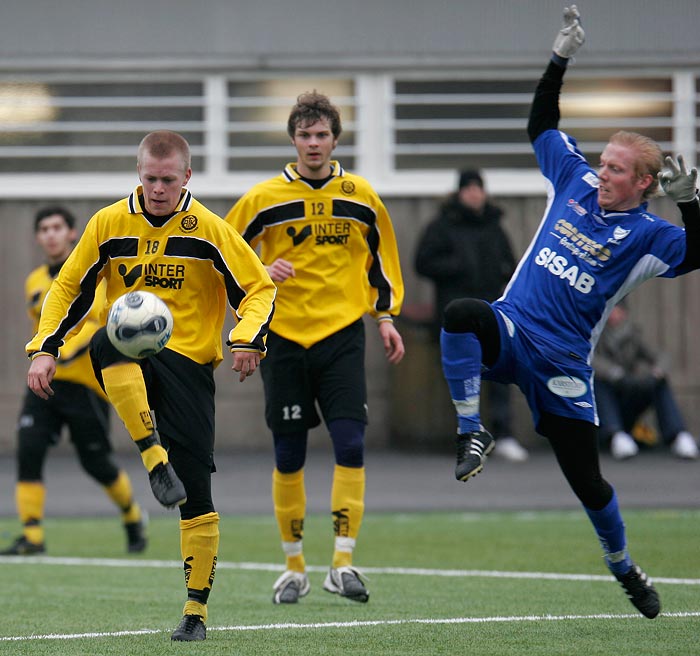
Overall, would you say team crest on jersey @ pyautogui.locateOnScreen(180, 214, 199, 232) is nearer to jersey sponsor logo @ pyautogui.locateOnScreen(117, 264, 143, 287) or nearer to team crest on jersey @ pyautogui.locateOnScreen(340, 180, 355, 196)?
jersey sponsor logo @ pyautogui.locateOnScreen(117, 264, 143, 287)

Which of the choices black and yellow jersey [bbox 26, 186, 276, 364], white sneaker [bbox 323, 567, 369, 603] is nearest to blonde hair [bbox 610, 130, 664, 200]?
black and yellow jersey [bbox 26, 186, 276, 364]

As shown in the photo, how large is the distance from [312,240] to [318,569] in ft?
7.85

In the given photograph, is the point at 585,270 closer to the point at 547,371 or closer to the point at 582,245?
the point at 582,245

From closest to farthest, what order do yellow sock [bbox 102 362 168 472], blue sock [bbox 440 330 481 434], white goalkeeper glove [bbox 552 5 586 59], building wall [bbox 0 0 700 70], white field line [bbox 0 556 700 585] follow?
yellow sock [bbox 102 362 168 472], blue sock [bbox 440 330 481 434], white goalkeeper glove [bbox 552 5 586 59], white field line [bbox 0 556 700 585], building wall [bbox 0 0 700 70]

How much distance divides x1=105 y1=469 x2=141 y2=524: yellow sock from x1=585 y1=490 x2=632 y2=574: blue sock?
4.42 metres

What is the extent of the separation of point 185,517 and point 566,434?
1.81 m

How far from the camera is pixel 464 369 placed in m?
6.75

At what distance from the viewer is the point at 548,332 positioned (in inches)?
271

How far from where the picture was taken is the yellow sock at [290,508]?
821 centimetres

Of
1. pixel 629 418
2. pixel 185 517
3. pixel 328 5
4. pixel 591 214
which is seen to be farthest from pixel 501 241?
pixel 185 517

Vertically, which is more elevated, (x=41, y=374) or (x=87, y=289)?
(x=87, y=289)

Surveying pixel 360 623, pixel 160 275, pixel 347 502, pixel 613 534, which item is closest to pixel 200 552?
pixel 360 623

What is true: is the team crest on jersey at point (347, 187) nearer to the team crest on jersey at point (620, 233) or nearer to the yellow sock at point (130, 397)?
the team crest on jersey at point (620, 233)

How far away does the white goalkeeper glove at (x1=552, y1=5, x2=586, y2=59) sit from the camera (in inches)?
289
